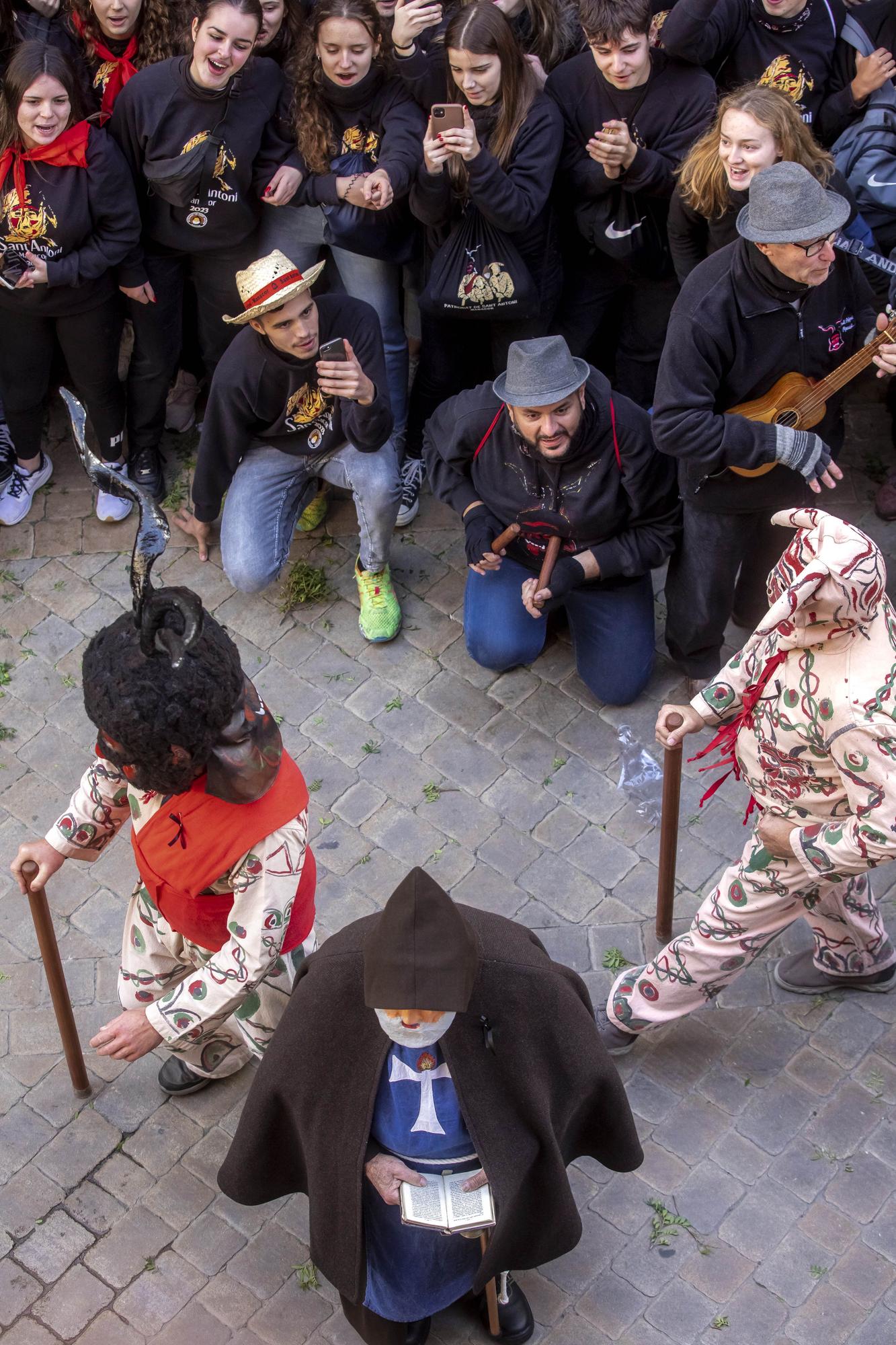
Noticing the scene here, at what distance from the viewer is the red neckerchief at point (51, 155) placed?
5215 mm

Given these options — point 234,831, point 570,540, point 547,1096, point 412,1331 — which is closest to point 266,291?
point 570,540

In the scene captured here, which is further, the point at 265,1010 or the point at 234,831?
the point at 265,1010

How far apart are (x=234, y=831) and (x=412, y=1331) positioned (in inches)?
61.9

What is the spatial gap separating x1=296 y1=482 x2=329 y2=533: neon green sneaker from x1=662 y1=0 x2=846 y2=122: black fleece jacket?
225 centimetres

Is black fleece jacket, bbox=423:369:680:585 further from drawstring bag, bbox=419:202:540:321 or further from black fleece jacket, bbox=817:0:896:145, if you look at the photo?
black fleece jacket, bbox=817:0:896:145

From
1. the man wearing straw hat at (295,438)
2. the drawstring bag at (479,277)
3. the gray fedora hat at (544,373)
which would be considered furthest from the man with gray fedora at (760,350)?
the man wearing straw hat at (295,438)

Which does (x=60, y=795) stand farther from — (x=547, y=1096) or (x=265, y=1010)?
(x=547, y=1096)

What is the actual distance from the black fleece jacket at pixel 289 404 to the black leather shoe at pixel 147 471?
644mm

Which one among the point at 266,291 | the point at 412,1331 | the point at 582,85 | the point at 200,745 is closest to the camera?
the point at 200,745

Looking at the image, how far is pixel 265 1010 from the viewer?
13.1ft

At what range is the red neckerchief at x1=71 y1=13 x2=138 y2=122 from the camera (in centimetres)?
552

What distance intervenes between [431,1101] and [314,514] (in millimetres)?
3287

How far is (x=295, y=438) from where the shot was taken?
5590mm

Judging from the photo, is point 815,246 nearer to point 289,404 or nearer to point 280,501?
point 289,404
